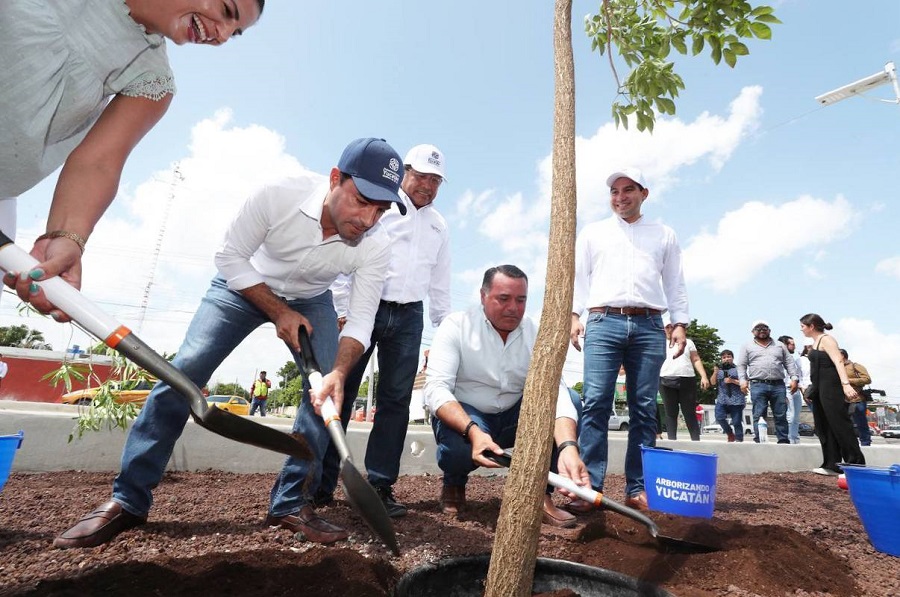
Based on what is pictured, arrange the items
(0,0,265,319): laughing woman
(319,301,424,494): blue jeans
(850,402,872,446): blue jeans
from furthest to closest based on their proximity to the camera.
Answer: (850,402,872,446): blue jeans
(319,301,424,494): blue jeans
(0,0,265,319): laughing woman

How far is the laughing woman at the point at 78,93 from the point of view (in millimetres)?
1256

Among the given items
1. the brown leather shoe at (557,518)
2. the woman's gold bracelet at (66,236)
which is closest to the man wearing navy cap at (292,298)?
the woman's gold bracelet at (66,236)

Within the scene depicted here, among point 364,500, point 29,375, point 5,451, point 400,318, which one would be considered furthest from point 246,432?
point 29,375

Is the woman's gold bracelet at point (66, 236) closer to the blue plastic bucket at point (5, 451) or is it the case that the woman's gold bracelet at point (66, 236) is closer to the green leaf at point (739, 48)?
the blue plastic bucket at point (5, 451)

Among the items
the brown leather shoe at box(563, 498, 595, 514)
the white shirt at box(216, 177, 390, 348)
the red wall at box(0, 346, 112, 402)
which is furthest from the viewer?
the red wall at box(0, 346, 112, 402)

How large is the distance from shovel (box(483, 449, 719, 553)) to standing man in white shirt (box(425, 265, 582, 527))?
0.78 m

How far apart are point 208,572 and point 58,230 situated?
112cm

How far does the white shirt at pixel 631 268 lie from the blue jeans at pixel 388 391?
3.88ft

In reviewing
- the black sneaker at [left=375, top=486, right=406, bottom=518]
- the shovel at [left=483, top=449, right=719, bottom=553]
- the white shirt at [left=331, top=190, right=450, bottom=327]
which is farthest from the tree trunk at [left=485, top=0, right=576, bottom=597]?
Answer: the white shirt at [left=331, top=190, right=450, bottom=327]

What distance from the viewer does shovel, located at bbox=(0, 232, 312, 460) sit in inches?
50.8

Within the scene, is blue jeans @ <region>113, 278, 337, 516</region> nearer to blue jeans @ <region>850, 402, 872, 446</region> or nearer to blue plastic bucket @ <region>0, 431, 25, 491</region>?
blue plastic bucket @ <region>0, 431, 25, 491</region>

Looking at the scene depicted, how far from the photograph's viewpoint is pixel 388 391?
3.10 metres

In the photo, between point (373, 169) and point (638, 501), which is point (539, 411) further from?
point (638, 501)

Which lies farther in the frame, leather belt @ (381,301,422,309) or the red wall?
the red wall
